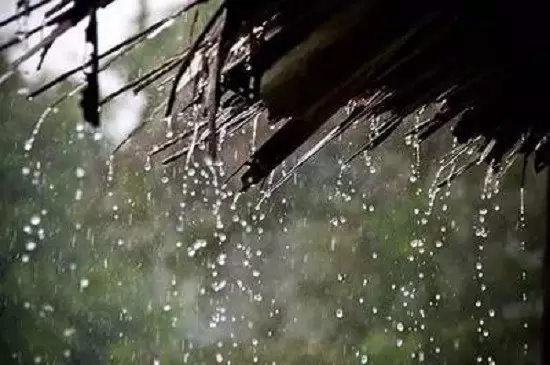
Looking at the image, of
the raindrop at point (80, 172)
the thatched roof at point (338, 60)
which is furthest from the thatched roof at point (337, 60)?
the raindrop at point (80, 172)

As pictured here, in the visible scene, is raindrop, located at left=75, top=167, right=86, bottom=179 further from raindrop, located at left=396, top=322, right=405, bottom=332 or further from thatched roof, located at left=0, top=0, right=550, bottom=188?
thatched roof, located at left=0, top=0, right=550, bottom=188

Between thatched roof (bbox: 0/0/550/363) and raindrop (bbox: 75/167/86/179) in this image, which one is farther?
raindrop (bbox: 75/167/86/179)

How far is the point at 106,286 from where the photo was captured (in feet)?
5.71

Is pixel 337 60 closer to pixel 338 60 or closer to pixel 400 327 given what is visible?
pixel 338 60

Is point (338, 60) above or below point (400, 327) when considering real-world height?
below

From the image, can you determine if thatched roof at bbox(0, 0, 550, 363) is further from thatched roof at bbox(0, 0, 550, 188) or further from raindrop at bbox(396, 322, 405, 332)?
raindrop at bbox(396, 322, 405, 332)

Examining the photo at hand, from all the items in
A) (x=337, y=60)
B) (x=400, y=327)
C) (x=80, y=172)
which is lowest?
(x=337, y=60)

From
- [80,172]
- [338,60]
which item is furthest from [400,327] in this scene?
[338,60]

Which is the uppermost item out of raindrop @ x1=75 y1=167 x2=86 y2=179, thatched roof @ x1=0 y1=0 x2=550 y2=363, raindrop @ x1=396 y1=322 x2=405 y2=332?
raindrop @ x1=75 y1=167 x2=86 y2=179

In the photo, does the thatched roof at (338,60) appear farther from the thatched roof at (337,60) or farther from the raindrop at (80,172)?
the raindrop at (80,172)

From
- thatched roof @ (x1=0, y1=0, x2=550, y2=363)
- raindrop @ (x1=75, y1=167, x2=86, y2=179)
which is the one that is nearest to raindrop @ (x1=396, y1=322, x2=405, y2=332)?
raindrop @ (x1=75, y1=167, x2=86, y2=179)

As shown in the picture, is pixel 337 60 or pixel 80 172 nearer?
pixel 337 60

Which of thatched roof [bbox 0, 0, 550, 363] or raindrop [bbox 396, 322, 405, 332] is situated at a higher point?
raindrop [bbox 396, 322, 405, 332]

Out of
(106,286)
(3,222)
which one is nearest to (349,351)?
(106,286)
